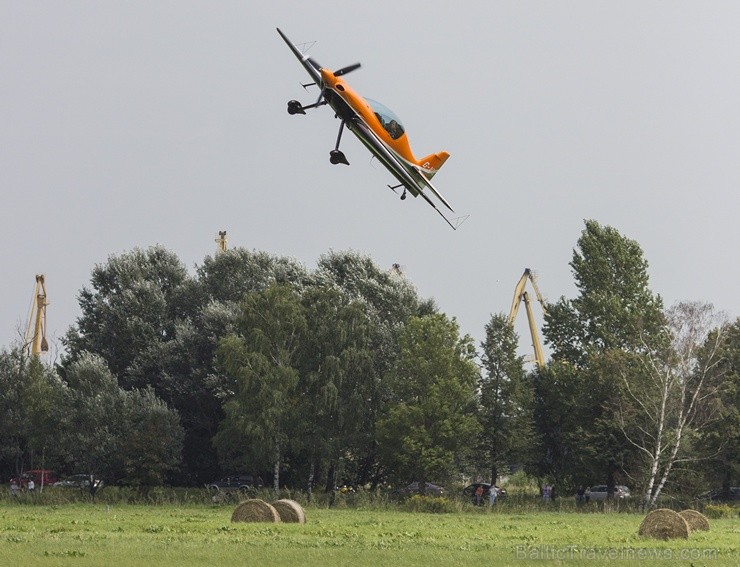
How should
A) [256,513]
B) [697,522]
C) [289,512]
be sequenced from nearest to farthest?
[256,513], [289,512], [697,522]

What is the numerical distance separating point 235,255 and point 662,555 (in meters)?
59.8

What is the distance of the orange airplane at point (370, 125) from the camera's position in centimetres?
3625

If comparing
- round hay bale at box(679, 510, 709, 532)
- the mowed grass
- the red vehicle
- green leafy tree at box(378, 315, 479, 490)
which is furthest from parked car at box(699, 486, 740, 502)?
the red vehicle

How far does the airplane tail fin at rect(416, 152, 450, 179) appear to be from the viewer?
135 ft

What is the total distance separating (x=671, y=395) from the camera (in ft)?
227

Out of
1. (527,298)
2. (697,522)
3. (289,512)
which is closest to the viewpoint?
(289,512)

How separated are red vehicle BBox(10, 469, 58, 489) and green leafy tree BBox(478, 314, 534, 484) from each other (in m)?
28.1

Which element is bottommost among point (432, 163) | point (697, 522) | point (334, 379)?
point (697, 522)

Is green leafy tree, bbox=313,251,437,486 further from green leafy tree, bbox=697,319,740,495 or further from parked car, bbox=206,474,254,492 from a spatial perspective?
green leafy tree, bbox=697,319,740,495

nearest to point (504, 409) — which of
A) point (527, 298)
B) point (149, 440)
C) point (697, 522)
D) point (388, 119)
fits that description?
point (149, 440)

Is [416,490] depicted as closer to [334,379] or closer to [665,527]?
[334,379]

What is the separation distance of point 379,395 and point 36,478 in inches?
921

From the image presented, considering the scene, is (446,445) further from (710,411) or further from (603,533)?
(603,533)

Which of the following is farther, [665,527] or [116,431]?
[116,431]
